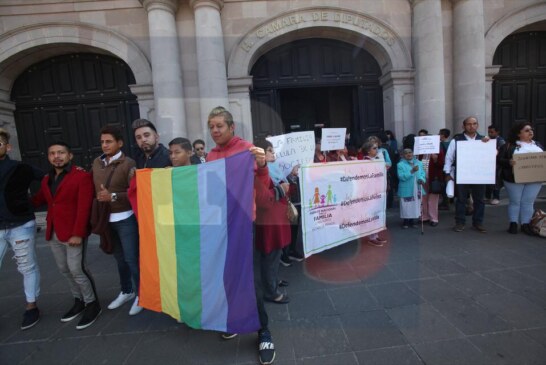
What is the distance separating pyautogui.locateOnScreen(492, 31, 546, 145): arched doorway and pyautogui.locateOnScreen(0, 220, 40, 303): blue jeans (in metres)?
11.6

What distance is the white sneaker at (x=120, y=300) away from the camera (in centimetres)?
330

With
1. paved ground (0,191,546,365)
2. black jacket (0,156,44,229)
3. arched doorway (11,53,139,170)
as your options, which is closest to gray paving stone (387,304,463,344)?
paved ground (0,191,546,365)

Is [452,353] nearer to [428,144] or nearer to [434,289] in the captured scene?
[434,289]

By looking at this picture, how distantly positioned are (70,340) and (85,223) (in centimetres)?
112

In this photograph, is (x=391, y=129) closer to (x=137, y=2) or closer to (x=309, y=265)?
(x=309, y=265)

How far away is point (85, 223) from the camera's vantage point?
291cm

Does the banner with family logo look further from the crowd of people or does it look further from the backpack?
the backpack

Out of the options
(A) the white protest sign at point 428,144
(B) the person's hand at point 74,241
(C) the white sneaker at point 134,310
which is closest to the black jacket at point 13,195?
(B) the person's hand at point 74,241

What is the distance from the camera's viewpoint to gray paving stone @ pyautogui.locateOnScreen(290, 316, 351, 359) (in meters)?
2.37

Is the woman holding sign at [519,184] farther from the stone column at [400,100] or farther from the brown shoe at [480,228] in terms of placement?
the stone column at [400,100]

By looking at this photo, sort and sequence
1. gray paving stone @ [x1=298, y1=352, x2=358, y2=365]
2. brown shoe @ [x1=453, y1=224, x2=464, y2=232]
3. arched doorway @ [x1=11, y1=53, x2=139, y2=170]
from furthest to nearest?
arched doorway @ [x1=11, y1=53, x2=139, y2=170], brown shoe @ [x1=453, y1=224, x2=464, y2=232], gray paving stone @ [x1=298, y1=352, x2=358, y2=365]

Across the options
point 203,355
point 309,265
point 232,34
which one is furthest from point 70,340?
point 232,34

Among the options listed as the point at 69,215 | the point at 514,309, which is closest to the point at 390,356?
the point at 514,309

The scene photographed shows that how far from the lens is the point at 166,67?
718cm
